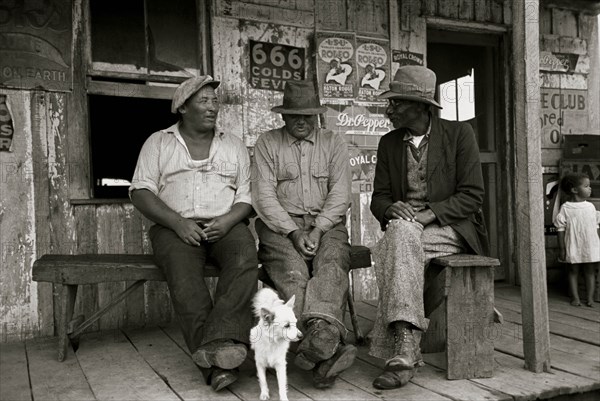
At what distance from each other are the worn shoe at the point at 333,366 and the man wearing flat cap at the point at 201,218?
0.42 m

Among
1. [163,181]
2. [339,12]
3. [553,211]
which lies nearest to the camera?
[163,181]

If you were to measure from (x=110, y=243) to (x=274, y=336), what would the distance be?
85.8 inches

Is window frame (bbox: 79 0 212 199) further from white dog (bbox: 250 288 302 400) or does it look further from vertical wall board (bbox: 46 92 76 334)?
white dog (bbox: 250 288 302 400)

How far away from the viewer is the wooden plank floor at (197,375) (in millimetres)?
2957

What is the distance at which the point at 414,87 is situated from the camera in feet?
11.4

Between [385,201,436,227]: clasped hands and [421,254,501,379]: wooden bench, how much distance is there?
273 mm

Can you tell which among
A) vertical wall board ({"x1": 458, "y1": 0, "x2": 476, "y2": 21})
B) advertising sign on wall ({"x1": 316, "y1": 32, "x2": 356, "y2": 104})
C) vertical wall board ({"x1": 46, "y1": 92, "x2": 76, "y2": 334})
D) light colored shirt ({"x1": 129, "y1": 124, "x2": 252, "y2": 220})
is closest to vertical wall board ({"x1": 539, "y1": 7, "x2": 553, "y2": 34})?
vertical wall board ({"x1": 458, "y1": 0, "x2": 476, "y2": 21})

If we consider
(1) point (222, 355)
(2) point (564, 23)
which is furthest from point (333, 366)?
(2) point (564, 23)

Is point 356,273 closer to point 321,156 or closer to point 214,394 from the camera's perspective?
point 321,156

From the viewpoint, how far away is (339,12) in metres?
5.14

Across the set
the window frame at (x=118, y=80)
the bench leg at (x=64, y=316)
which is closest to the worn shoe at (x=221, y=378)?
the bench leg at (x=64, y=316)

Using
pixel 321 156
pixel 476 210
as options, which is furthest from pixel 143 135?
pixel 476 210

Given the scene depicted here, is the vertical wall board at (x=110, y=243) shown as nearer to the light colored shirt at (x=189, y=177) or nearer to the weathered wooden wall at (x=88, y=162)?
the weathered wooden wall at (x=88, y=162)

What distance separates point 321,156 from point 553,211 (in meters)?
3.16
